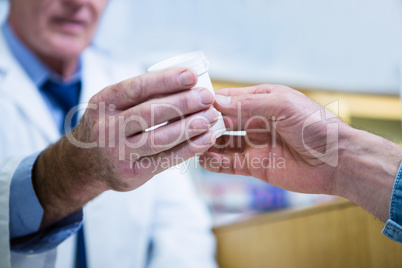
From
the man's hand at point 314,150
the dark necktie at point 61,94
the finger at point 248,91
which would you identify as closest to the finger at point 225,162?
the man's hand at point 314,150

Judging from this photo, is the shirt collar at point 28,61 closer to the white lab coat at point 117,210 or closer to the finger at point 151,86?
the white lab coat at point 117,210

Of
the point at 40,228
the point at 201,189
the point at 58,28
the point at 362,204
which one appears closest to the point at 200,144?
the point at 362,204

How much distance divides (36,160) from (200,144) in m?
0.35

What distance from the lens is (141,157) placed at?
487 millimetres

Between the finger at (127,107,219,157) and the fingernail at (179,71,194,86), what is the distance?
0.05 m

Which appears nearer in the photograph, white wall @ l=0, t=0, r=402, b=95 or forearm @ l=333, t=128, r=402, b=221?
forearm @ l=333, t=128, r=402, b=221

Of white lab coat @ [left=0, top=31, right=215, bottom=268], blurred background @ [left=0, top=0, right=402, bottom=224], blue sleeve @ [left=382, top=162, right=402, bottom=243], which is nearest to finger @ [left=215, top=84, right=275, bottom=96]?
blue sleeve @ [left=382, top=162, right=402, bottom=243]

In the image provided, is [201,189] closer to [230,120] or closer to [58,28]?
[58,28]

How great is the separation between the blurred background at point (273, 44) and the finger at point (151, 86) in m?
1.12

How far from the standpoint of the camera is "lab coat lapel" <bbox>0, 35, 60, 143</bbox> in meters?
0.97

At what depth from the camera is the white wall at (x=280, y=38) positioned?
1596mm

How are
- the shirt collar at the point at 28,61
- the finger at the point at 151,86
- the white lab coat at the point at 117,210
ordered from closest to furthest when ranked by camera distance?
1. the finger at the point at 151,86
2. the white lab coat at the point at 117,210
3. the shirt collar at the point at 28,61

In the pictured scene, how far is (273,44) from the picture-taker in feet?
5.59

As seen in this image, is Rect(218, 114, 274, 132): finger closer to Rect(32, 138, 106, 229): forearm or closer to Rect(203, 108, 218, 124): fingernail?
Rect(203, 108, 218, 124): fingernail
